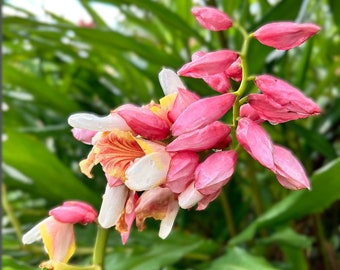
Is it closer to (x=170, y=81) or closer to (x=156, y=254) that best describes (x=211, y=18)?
(x=170, y=81)

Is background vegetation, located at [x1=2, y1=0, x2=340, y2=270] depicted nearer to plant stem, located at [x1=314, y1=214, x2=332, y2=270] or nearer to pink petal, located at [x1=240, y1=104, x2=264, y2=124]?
plant stem, located at [x1=314, y1=214, x2=332, y2=270]

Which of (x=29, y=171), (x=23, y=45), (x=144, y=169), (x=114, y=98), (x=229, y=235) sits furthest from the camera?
(x=23, y=45)

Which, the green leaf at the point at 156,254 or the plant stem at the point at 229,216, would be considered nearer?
the green leaf at the point at 156,254

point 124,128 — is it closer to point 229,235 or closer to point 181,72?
point 181,72

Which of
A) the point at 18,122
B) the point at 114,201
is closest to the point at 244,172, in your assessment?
the point at 18,122

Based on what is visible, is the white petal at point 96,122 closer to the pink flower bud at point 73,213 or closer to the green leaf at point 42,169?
the pink flower bud at point 73,213

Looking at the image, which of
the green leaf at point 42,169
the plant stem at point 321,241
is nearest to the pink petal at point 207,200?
the green leaf at point 42,169

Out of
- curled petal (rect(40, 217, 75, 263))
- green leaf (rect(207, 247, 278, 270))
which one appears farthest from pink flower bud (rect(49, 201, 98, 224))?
green leaf (rect(207, 247, 278, 270))
